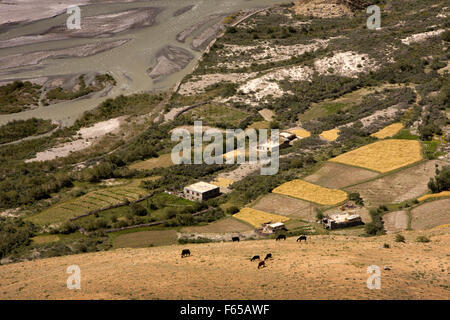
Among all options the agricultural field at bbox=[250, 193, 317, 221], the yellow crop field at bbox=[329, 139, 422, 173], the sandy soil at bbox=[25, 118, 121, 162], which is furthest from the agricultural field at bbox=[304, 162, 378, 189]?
the sandy soil at bbox=[25, 118, 121, 162]

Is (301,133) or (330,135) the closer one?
(330,135)

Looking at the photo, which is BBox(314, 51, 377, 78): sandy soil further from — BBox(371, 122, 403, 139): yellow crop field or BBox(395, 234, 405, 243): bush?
BBox(395, 234, 405, 243): bush

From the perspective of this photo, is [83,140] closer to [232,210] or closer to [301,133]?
[301,133]

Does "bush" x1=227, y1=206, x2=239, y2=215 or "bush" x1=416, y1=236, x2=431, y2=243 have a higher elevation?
"bush" x1=416, y1=236, x2=431, y2=243

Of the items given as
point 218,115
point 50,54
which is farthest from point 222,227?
point 50,54

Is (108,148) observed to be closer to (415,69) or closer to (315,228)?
(315,228)

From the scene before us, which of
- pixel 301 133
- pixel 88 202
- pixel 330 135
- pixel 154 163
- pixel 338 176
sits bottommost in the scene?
pixel 88 202

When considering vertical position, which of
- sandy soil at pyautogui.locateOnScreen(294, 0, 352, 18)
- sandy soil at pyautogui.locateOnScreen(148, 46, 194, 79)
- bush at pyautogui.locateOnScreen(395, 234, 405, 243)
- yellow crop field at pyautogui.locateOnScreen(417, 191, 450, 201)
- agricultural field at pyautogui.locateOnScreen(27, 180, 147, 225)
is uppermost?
sandy soil at pyautogui.locateOnScreen(294, 0, 352, 18)
